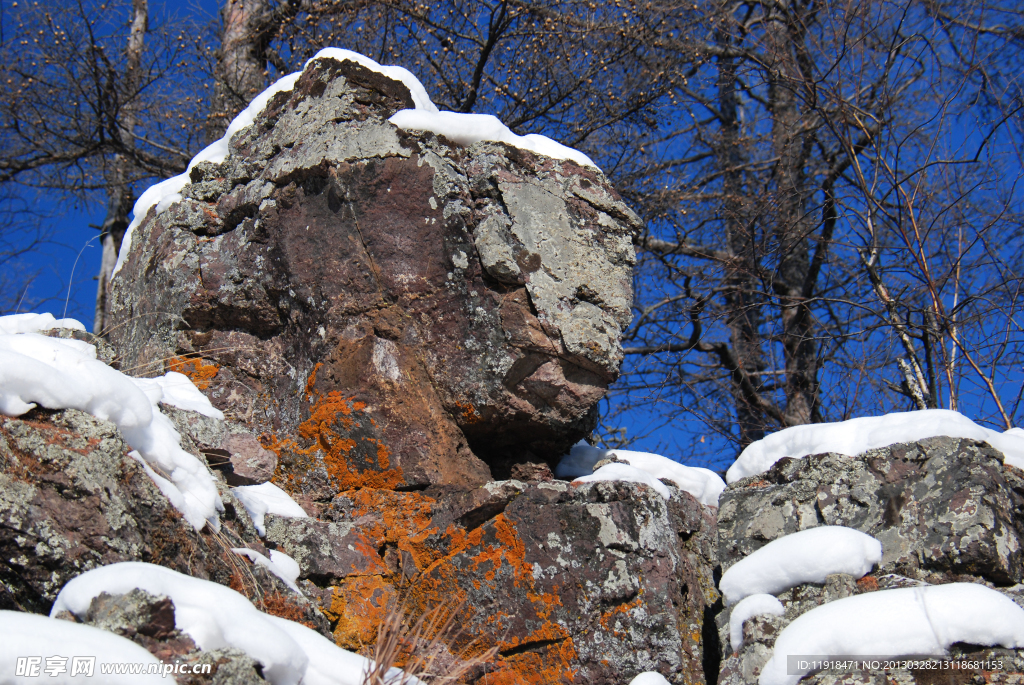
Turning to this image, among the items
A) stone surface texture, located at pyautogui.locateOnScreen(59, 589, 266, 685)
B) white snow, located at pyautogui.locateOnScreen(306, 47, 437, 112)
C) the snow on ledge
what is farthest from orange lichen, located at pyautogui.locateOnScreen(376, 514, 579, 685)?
white snow, located at pyautogui.locateOnScreen(306, 47, 437, 112)

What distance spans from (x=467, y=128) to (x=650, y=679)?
2436mm

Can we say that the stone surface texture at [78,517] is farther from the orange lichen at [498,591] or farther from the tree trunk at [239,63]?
the tree trunk at [239,63]

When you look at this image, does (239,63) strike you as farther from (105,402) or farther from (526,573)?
(526,573)

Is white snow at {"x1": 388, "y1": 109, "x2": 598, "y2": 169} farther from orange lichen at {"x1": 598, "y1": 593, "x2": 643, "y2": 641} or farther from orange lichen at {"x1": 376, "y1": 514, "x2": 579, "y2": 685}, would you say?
orange lichen at {"x1": 598, "y1": 593, "x2": 643, "y2": 641}

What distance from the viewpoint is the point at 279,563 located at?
2.80 metres

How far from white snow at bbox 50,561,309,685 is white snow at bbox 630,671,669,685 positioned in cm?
129

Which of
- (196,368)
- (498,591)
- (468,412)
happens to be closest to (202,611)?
(498,591)

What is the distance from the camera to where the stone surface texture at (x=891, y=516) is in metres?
2.79

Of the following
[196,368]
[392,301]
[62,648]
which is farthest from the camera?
[196,368]

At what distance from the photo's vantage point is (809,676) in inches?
96.0

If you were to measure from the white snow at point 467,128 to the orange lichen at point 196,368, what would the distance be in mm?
1366

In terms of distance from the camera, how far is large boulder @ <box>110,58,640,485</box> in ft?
10.8

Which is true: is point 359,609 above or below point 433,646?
above

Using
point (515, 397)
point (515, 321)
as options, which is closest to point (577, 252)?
point (515, 321)
